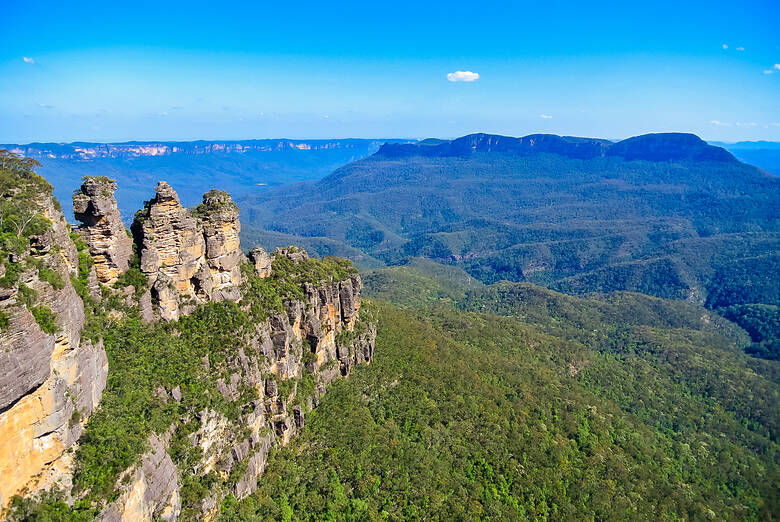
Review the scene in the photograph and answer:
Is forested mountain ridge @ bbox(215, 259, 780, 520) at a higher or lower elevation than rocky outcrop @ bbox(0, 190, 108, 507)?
lower

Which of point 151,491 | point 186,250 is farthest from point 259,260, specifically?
point 151,491

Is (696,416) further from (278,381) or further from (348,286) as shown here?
(278,381)

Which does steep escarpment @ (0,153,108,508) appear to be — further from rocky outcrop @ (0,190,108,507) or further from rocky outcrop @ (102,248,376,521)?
rocky outcrop @ (102,248,376,521)

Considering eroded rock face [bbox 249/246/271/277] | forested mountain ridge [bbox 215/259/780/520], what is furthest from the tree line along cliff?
forested mountain ridge [bbox 215/259/780/520]

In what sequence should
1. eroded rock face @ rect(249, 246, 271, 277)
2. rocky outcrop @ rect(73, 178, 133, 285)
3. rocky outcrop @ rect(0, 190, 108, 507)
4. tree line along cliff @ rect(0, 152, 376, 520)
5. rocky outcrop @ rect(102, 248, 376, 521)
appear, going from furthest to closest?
eroded rock face @ rect(249, 246, 271, 277), rocky outcrop @ rect(73, 178, 133, 285), rocky outcrop @ rect(102, 248, 376, 521), tree line along cliff @ rect(0, 152, 376, 520), rocky outcrop @ rect(0, 190, 108, 507)

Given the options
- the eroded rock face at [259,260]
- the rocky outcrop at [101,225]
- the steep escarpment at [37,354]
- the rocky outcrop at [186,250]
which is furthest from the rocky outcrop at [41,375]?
the eroded rock face at [259,260]

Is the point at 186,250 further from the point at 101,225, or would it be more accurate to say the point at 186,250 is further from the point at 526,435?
the point at 526,435
